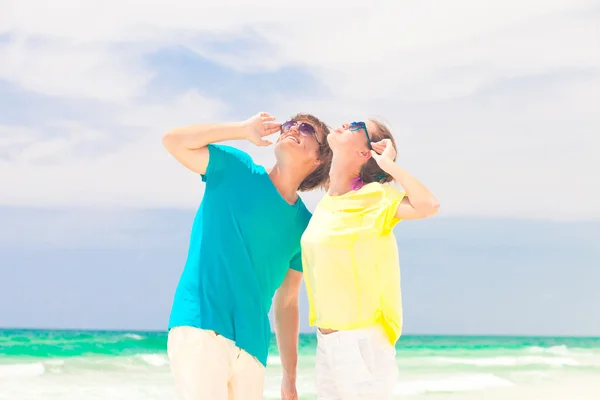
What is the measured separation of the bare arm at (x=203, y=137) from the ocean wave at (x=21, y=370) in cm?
1347

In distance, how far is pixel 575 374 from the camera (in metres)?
17.6

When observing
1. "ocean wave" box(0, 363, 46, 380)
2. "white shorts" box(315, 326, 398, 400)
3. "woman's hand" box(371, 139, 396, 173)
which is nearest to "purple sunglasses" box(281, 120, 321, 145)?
"woman's hand" box(371, 139, 396, 173)

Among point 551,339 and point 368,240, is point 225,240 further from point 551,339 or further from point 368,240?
point 551,339

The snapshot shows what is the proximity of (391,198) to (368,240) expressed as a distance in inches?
9.5

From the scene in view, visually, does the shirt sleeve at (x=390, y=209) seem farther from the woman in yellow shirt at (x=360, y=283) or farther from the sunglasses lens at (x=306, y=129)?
the sunglasses lens at (x=306, y=129)

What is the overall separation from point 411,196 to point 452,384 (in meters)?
12.4

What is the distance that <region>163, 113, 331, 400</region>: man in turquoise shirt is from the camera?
3.57m

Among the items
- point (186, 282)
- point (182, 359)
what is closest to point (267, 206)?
point (186, 282)

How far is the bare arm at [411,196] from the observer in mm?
3562

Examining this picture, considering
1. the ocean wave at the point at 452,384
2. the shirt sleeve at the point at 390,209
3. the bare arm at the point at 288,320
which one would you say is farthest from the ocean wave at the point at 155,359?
the shirt sleeve at the point at 390,209

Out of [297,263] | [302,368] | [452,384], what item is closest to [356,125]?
[297,263]

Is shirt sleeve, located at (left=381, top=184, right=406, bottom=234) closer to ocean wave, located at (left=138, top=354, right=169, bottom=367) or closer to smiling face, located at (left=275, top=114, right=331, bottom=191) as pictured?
smiling face, located at (left=275, top=114, right=331, bottom=191)

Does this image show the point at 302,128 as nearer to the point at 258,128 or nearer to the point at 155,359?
the point at 258,128

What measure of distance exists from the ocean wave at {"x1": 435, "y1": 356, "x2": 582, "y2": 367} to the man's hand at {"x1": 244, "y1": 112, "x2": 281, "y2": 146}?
1673cm
